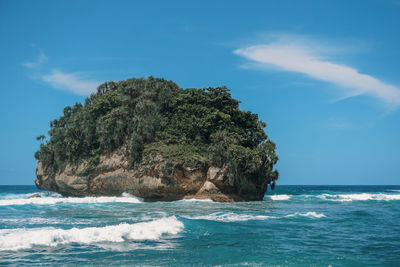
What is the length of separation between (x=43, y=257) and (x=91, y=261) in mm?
1426

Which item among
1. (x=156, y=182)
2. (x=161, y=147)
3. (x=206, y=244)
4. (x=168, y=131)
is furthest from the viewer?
(x=168, y=131)

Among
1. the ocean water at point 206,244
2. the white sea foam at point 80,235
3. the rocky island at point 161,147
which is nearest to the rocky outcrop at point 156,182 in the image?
the rocky island at point 161,147

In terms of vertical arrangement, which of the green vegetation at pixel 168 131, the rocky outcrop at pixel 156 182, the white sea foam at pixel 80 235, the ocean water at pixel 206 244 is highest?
the green vegetation at pixel 168 131

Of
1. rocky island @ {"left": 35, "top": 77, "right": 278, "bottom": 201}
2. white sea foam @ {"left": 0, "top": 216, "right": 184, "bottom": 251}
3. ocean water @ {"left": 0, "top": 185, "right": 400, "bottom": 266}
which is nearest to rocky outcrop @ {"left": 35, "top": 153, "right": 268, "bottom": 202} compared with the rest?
rocky island @ {"left": 35, "top": 77, "right": 278, "bottom": 201}

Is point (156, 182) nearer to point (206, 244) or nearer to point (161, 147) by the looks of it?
point (161, 147)

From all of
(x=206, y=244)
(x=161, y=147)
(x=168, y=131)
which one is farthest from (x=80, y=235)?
(x=168, y=131)

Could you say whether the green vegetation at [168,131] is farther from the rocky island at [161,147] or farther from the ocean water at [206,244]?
the ocean water at [206,244]

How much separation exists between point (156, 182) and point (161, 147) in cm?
298

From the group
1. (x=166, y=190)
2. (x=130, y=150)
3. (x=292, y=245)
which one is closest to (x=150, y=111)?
(x=130, y=150)

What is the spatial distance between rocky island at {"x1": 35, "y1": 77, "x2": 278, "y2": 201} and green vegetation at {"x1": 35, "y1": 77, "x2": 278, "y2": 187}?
0.26ft

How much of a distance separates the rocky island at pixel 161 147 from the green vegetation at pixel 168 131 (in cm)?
8

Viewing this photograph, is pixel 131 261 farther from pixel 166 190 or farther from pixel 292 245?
pixel 166 190

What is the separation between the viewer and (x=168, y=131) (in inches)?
1225

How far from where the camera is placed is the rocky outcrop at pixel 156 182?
90.7ft
